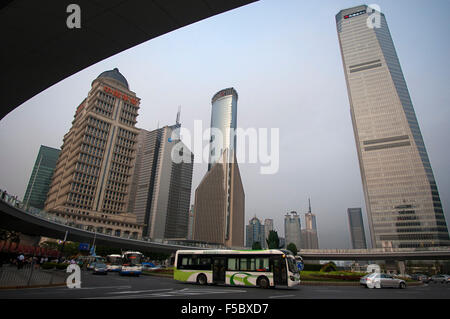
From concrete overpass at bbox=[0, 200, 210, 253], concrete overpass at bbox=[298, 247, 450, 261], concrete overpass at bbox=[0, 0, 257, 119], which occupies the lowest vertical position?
concrete overpass at bbox=[298, 247, 450, 261]

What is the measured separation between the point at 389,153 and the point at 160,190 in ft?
461

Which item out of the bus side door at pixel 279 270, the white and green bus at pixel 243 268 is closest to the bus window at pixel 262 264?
the white and green bus at pixel 243 268

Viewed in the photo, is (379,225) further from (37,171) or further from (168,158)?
(37,171)

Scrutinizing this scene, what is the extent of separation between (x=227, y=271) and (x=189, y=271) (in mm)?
3224

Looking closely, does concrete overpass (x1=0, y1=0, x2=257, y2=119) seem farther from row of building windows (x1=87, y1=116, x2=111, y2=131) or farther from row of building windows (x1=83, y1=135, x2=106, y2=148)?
row of building windows (x1=87, y1=116, x2=111, y2=131)

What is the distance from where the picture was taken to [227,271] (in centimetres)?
1798

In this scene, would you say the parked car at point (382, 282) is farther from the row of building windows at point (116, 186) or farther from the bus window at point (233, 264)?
the row of building windows at point (116, 186)

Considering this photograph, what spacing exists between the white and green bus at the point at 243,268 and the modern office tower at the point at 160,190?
540 ft

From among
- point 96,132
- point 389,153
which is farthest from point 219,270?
point 389,153

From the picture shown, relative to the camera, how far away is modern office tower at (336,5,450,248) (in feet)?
367

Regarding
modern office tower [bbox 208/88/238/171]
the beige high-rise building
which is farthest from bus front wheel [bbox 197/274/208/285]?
modern office tower [bbox 208/88/238/171]

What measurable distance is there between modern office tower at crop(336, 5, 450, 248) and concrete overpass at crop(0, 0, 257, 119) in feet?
399
